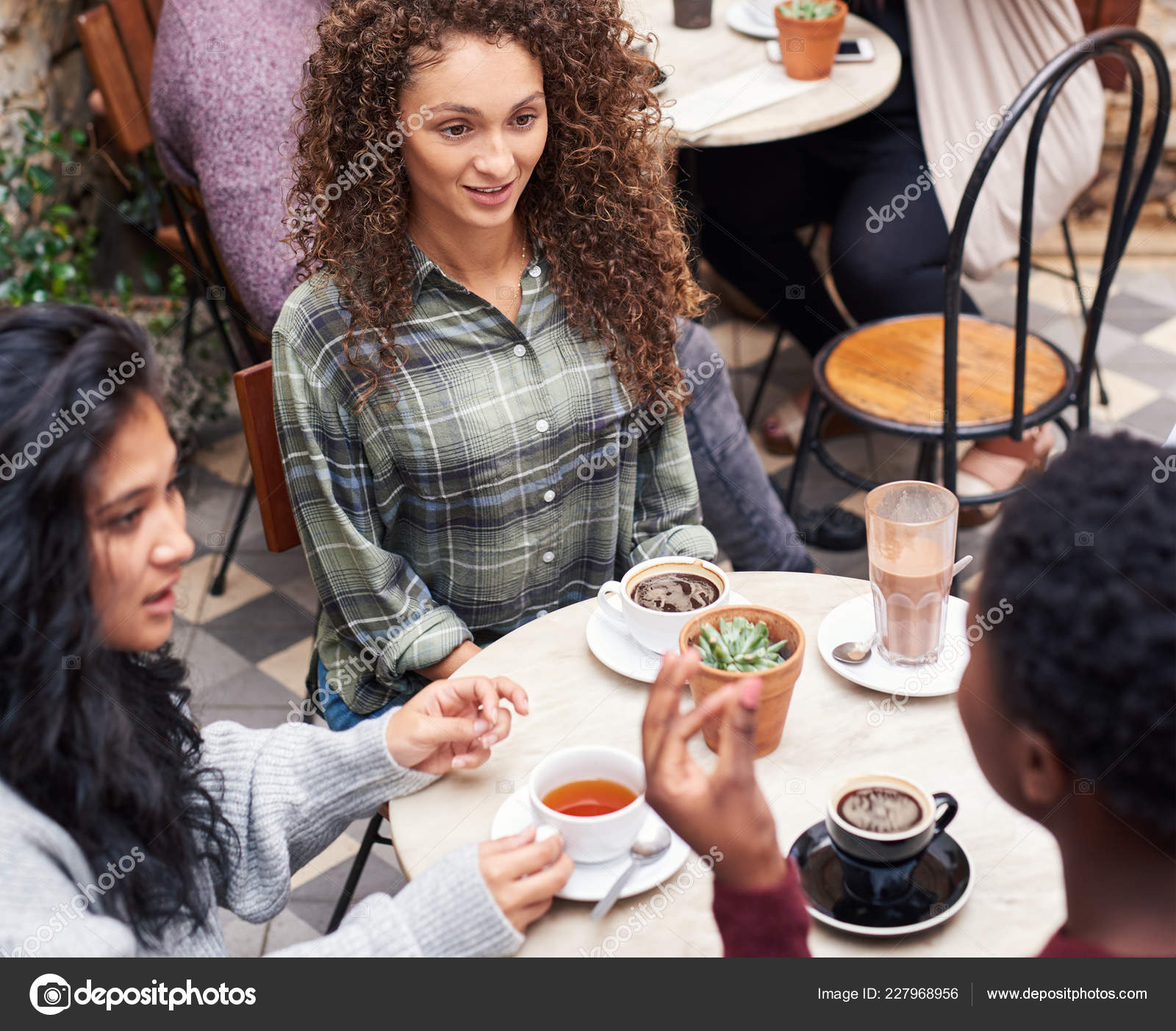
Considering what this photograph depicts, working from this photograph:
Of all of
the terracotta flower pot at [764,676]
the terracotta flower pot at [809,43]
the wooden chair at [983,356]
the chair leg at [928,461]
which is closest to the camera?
the terracotta flower pot at [764,676]

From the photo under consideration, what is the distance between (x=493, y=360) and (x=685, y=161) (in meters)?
1.75

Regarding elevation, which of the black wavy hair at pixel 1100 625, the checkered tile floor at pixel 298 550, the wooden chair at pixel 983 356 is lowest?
the checkered tile floor at pixel 298 550

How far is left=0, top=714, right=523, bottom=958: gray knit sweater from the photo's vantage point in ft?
3.23

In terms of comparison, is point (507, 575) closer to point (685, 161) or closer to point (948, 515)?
point (948, 515)

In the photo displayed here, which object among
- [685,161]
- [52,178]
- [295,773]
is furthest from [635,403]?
[52,178]

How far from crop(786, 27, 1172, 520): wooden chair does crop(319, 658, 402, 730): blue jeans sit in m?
1.05

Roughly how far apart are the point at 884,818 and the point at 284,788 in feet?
2.09

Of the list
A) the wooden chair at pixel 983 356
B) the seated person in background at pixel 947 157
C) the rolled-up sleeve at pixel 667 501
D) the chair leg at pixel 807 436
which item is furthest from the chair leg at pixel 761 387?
the rolled-up sleeve at pixel 667 501

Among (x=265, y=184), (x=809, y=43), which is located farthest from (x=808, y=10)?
(x=265, y=184)

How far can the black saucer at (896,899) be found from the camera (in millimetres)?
1055

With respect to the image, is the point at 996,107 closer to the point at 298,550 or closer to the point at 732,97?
the point at 732,97

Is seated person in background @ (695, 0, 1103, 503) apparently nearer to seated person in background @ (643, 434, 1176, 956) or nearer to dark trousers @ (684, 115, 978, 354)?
dark trousers @ (684, 115, 978, 354)

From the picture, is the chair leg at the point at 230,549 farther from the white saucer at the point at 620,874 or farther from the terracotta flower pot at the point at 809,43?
the white saucer at the point at 620,874

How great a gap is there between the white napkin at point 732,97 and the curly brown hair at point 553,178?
2.75ft
